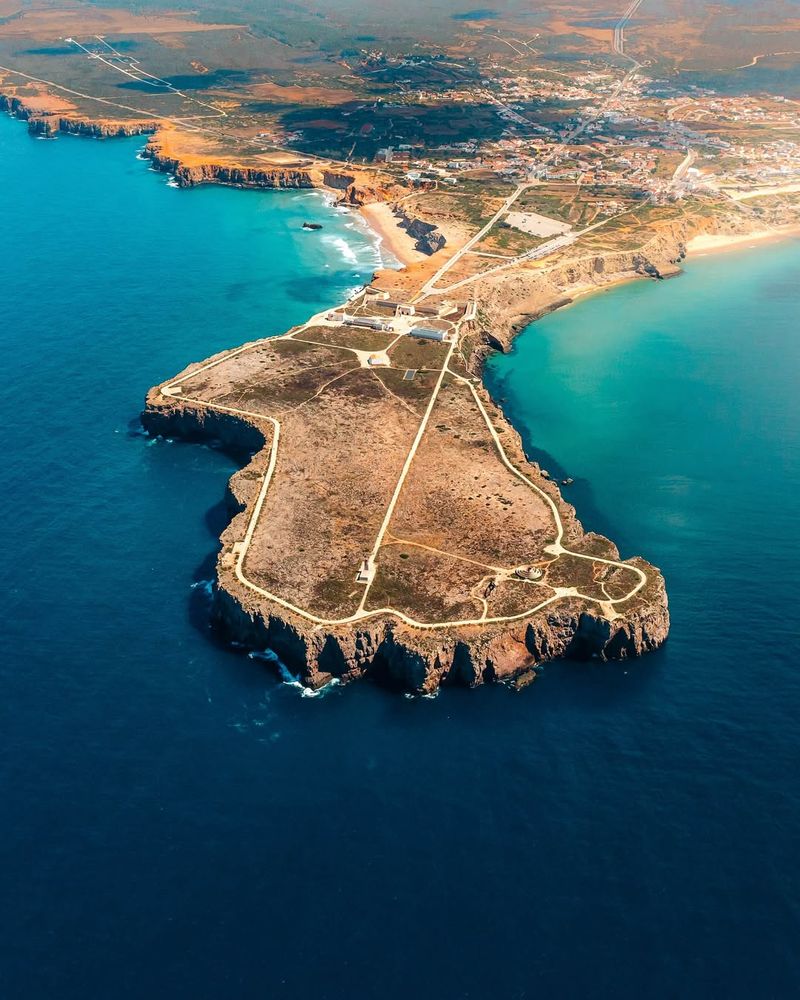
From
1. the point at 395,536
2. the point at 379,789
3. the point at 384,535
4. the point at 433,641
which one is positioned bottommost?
the point at 379,789

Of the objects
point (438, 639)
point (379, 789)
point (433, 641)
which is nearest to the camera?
point (379, 789)

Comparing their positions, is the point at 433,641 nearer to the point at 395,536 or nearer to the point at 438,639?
the point at 438,639

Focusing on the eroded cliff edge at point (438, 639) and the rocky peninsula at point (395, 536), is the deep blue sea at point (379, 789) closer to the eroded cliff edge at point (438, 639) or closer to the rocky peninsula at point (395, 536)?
the eroded cliff edge at point (438, 639)

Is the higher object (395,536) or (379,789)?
(395,536)

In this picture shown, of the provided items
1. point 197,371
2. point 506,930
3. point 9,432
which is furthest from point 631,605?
point 9,432

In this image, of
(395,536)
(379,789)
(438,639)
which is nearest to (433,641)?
(438,639)

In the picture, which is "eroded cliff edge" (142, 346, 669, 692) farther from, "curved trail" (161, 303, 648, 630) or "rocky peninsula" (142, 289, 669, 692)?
"curved trail" (161, 303, 648, 630)

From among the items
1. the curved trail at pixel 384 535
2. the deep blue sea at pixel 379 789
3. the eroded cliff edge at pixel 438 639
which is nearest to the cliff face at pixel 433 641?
the eroded cliff edge at pixel 438 639

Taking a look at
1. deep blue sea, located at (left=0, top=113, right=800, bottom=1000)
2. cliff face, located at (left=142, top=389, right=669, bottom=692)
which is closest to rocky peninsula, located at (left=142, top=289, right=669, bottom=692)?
cliff face, located at (left=142, top=389, right=669, bottom=692)
